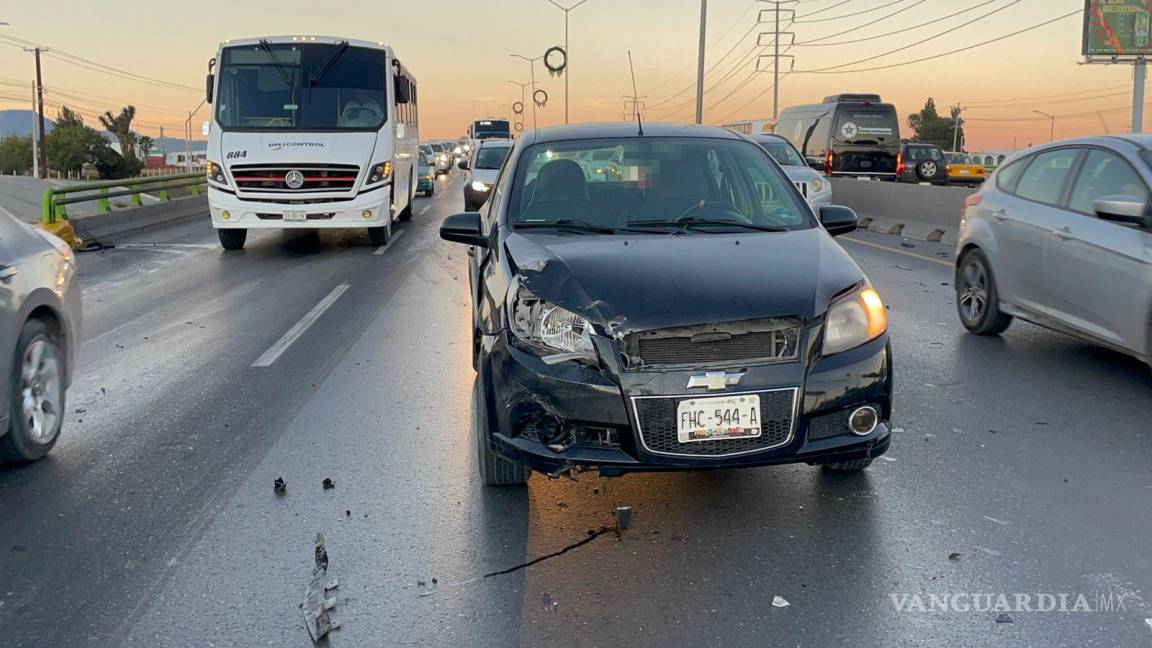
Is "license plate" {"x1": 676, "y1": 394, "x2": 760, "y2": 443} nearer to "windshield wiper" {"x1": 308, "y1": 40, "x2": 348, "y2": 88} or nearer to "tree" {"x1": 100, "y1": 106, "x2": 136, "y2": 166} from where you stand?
"windshield wiper" {"x1": 308, "y1": 40, "x2": 348, "y2": 88}

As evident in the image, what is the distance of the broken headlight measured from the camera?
415 centimetres

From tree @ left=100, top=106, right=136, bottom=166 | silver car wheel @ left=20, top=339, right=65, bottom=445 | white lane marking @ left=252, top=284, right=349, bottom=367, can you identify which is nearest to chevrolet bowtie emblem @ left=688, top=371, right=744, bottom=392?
silver car wheel @ left=20, top=339, right=65, bottom=445

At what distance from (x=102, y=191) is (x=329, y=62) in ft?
22.3

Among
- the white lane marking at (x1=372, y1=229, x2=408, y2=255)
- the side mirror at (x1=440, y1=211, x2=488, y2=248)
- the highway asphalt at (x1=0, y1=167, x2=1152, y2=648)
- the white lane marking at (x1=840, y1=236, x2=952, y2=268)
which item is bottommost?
the highway asphalt at (x1=0, y1=167, x2=1152, y2=648)

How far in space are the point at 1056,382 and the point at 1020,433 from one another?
1.49 meters

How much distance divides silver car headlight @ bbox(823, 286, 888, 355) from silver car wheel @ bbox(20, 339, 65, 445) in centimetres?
374

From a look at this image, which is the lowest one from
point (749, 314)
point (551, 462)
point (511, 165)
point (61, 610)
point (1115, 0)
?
→ point (61, 610)

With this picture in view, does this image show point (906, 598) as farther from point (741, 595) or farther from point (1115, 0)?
point (1115, 0)

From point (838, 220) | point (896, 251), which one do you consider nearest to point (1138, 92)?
point (896, 251)

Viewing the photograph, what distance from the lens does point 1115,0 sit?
→ 140ft

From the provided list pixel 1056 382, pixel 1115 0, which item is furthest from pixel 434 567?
pixel 1115 0

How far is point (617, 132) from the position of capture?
19.9ft

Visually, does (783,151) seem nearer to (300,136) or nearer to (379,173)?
(379,173)

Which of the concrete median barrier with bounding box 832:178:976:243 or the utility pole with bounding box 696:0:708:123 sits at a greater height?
the utility pole with bounding box 696:0:708:123
